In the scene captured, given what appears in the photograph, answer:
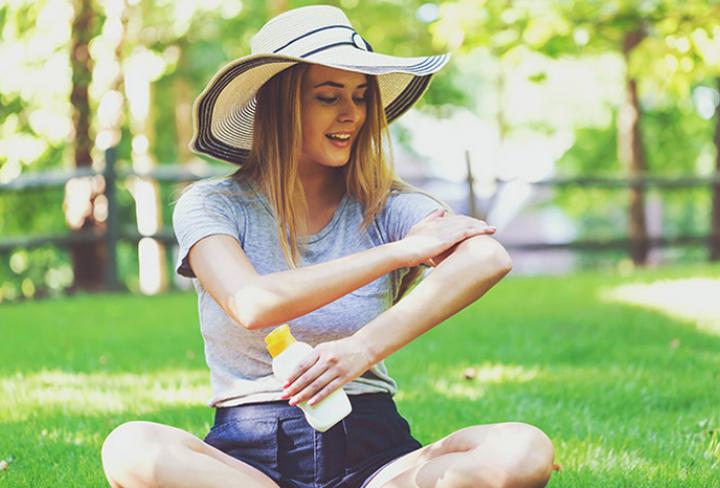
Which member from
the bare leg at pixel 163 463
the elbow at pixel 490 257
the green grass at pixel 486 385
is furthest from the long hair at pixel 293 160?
the green grass at pixel 486 385

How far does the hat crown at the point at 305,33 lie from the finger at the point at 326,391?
2.73ft

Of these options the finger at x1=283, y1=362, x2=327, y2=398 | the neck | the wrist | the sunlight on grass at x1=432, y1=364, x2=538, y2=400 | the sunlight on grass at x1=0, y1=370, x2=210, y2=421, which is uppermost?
the neck

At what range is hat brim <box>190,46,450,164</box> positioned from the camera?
261 cm

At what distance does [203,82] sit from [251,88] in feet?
49.0

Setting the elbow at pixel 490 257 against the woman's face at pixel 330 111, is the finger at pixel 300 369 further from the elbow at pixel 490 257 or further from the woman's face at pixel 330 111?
the woman's face at pixel 330 111

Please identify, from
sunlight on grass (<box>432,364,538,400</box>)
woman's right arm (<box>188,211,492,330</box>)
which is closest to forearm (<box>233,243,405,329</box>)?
woman's right arm (<box>188,211,492,330</box>)

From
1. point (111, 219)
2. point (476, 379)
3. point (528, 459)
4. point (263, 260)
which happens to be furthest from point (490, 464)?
point (111, 219)

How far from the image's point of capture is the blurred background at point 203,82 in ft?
20.2

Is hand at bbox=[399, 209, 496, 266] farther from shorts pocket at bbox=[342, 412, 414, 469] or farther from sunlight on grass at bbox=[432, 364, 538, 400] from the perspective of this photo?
sunlight on grass at bbox=[432, 364, 538, 400]

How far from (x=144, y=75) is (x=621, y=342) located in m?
10.8

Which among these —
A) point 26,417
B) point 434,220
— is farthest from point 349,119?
point 26,417

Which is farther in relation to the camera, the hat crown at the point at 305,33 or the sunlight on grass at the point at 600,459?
the sunlight on grass at the point at 600,459

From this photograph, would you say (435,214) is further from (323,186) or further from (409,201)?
(323,186)

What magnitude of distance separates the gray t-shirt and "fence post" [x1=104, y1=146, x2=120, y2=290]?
25.1 ft
